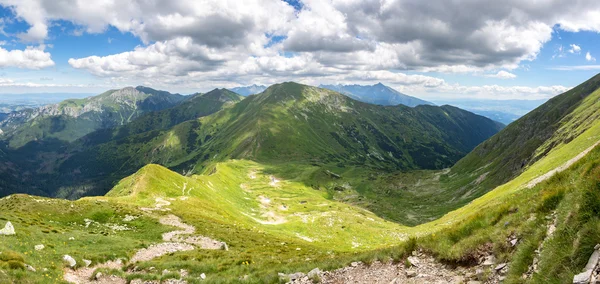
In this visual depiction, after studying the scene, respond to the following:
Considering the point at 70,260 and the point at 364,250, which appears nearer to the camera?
the point at 70,260

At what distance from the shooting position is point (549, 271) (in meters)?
10.0

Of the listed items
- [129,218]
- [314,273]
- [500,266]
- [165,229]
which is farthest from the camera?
[129,218]

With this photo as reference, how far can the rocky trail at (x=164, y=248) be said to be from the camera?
24469mm

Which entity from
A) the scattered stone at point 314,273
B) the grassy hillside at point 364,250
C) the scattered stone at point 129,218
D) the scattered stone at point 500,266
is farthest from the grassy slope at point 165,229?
the scattered stone at point 500,266

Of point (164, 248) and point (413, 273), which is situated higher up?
point (413, 273)

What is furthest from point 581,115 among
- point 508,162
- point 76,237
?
point 76,237

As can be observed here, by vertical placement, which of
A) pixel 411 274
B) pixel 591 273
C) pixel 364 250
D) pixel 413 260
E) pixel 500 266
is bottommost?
pixel 364 250

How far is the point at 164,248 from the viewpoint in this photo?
132 feet

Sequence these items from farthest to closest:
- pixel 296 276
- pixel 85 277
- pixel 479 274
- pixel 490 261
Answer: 1. pixel 85 277
2. pixel 296 276
3. pixel 490 261
4. pixel 479 274

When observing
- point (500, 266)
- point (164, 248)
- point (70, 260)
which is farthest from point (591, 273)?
point (164, 248)

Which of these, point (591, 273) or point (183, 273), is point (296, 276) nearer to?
point (183, 273)

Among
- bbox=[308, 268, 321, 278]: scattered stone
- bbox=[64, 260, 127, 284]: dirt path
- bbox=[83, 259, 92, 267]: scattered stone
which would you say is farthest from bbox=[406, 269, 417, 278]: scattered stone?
bbox=[83, 259, 92, 267]: scattered stone

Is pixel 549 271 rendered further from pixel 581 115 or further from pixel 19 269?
pixel 581 115

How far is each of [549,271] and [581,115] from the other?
246338mm
